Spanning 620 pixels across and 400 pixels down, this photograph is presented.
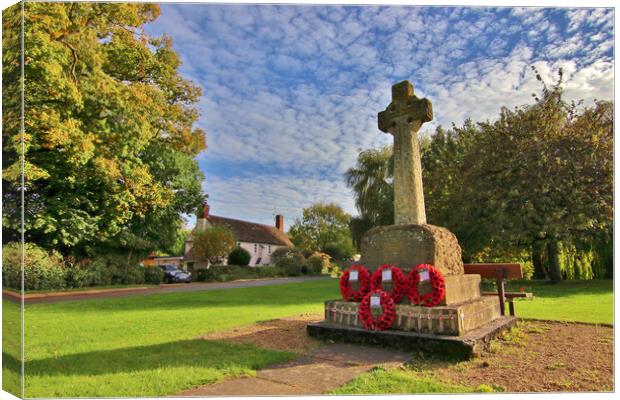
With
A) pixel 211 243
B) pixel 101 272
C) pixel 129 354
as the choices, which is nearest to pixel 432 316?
pixel 129 354

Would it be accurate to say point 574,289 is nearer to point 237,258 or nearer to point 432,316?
point 432,316

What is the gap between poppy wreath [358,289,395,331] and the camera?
6.40m

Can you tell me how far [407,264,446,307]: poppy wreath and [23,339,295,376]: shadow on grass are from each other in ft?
6.92

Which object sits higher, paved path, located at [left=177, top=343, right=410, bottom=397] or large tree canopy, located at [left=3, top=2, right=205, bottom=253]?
large tree canopy, located at [left=3, top=2, right=205, bottom=253]

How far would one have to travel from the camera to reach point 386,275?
6.87 m

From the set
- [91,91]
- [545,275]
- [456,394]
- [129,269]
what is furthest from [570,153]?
[129,269]

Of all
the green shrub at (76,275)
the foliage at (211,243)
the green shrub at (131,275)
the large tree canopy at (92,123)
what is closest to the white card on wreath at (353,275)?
the large tree canopy at (92,123)

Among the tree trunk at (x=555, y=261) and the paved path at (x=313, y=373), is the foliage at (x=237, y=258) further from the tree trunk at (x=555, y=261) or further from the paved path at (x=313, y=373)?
the paved path at (x=313, y=373)

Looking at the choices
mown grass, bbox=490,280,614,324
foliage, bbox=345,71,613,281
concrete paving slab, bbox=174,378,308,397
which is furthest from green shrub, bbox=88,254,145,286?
concrete paving slab, bbox=174,378,308,397

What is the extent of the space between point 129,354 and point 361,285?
3.75 metres

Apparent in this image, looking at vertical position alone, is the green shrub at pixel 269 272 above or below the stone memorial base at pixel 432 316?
below

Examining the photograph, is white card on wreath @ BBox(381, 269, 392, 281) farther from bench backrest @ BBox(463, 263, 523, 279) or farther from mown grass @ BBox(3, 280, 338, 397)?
bench backrest @ BBox(463, 263, 523, 279)

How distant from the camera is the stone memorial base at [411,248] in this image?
6914 mm

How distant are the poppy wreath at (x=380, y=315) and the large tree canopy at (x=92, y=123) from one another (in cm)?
491
